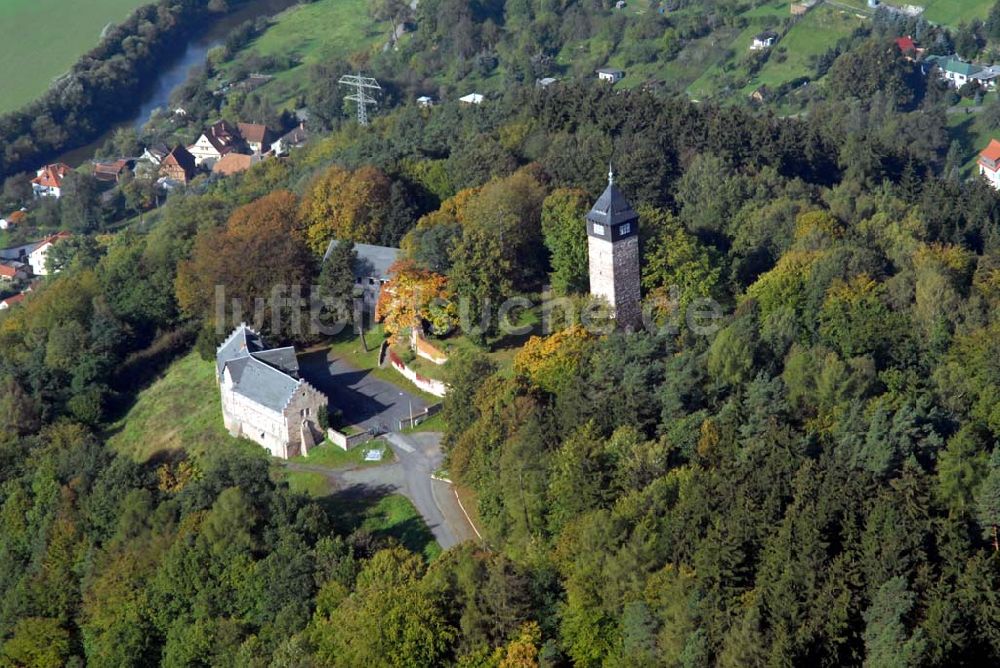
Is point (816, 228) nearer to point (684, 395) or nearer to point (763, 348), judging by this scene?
point (763, 348)

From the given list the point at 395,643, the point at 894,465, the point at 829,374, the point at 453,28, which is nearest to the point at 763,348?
the point at 829,374

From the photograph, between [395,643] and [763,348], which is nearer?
[395,643]

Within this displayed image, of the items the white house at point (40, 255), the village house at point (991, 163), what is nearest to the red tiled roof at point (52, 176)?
the white house at point (40, 255)

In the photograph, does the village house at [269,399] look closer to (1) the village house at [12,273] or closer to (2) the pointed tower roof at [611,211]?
(2) the pointed tower roof at [611,211]

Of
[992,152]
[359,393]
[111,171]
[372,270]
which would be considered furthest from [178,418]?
[992,152]

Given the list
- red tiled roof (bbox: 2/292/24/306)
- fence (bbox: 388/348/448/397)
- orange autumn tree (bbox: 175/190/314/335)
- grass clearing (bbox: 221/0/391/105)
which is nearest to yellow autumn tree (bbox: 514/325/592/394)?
fence (bbox: 388/348/448/397)
